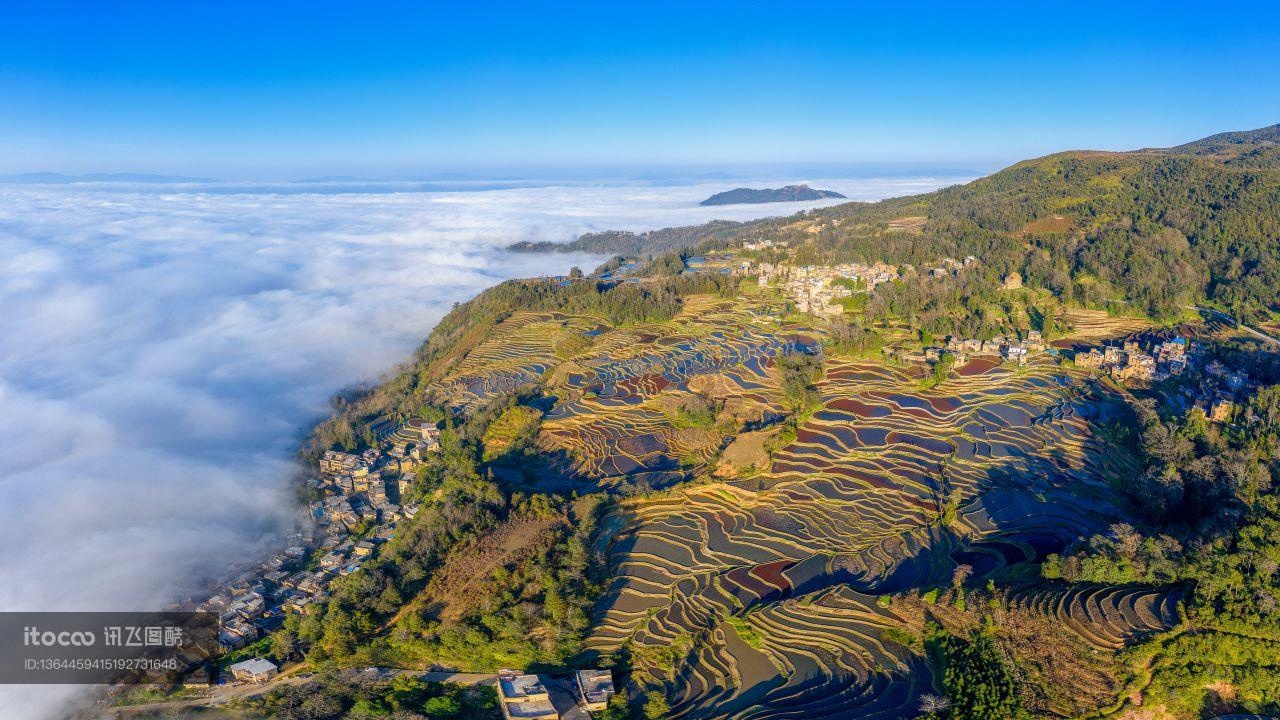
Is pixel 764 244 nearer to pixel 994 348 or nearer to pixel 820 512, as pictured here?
pixel 994 348

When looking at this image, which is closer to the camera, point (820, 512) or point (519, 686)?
point (519, 686)

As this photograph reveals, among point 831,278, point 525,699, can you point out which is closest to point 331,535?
point 525,699

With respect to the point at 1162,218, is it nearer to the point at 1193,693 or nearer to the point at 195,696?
→ the point at 1193,693

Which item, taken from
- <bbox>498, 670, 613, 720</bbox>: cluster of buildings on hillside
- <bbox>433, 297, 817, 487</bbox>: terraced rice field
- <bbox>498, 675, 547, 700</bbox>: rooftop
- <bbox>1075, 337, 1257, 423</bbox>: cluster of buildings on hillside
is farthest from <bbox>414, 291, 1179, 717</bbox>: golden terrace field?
<bbox>1075, 337, 1257, 423</bbox>: cluster of buildings on hillside

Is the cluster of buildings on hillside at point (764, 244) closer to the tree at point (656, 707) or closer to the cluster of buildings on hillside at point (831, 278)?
the cluster of buildings on hillside at point (831, 278)

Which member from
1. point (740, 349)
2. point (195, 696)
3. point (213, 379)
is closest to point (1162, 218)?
point (740, 349)
